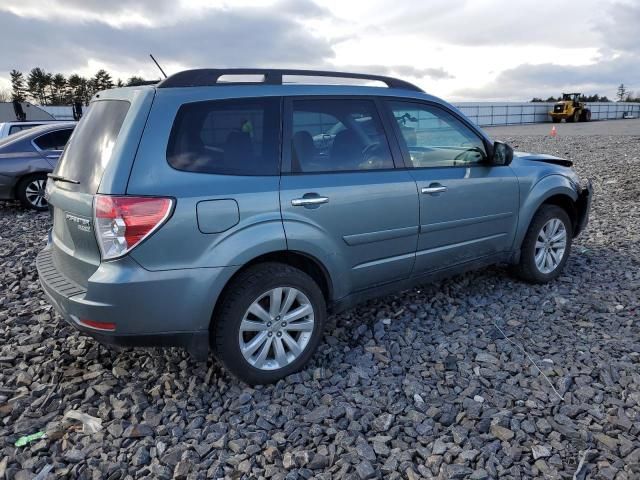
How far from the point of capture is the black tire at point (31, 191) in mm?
8727

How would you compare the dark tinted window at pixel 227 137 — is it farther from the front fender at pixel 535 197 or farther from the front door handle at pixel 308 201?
the front fender at pixel 535 197

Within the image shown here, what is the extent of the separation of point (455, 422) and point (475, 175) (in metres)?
2.00

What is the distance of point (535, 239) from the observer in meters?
4.65

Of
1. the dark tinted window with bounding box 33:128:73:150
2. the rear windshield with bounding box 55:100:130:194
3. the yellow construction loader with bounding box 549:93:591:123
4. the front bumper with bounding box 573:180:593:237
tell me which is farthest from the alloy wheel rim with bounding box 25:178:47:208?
the yellow construction loader with bounding box 549:93:591:123

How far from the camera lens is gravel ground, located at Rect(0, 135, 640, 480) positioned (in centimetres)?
256

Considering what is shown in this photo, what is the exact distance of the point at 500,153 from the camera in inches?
165

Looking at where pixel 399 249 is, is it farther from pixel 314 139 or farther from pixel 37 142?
pixel 37 142

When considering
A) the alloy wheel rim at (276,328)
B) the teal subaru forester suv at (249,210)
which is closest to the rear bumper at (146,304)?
the teal subaru forester suv at (249,210)

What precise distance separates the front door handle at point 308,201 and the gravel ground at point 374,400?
1071mm

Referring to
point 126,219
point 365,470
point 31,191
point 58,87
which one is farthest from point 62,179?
point 58,87

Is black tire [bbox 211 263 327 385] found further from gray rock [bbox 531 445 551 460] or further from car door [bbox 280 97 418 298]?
gray rock [bbox 531 445 551 460]

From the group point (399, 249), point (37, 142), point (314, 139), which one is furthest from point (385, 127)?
point (37, 142)

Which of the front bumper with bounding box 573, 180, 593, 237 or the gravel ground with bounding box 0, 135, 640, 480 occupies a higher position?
→ the front bumper with bounding box 573, 180, 593, 237

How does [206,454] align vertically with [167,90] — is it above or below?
below
